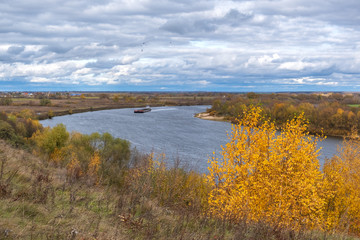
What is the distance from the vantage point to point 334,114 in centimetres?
7906

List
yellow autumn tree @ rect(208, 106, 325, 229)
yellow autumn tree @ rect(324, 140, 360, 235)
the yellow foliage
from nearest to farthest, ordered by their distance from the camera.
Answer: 1. the yellow foliage
2. yellow autumn tree @ rect(208, 106, 325, 229)
3. yellow autumn tree @ rect(324, 140, 360, 235)

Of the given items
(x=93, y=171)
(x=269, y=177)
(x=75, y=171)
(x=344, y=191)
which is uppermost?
(x=75, y=171)

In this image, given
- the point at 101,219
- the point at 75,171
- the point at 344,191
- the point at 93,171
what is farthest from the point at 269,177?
the point at 101,219

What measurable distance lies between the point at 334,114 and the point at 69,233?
282ft

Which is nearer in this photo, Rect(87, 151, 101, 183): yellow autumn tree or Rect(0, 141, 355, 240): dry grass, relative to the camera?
Rect(0, 141, 355, 240): dry grass

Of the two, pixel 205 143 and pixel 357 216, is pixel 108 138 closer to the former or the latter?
pixel 205 143

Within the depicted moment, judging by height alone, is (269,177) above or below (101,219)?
below

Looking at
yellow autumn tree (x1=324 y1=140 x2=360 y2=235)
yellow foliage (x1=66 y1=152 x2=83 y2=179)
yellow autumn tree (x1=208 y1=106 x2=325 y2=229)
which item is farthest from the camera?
yellow autumn tree (x1=324 y1=140 x2=360 y2=235)

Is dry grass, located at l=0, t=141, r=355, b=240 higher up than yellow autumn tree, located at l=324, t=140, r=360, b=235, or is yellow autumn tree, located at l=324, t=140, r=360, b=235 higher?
dry grass, located at l=0, t=141, r=355, b=240

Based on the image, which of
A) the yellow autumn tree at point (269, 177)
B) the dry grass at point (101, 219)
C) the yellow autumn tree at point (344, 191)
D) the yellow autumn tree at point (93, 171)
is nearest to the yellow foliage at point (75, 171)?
the yellow autumn tree at point (93, 171)

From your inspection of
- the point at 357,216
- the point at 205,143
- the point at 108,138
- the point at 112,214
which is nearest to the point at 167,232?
the point at 112,214

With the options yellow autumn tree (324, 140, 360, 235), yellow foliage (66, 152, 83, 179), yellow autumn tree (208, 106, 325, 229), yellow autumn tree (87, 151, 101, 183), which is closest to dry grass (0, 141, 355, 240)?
yellow foliage (66, 152, 83, 179)

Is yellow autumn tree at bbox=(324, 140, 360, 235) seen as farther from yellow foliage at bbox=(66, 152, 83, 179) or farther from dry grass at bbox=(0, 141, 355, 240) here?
yellow foliage at bbox=(66, 152, 83, 179)

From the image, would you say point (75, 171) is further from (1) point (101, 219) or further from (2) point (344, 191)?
(2) point (344, 191)
